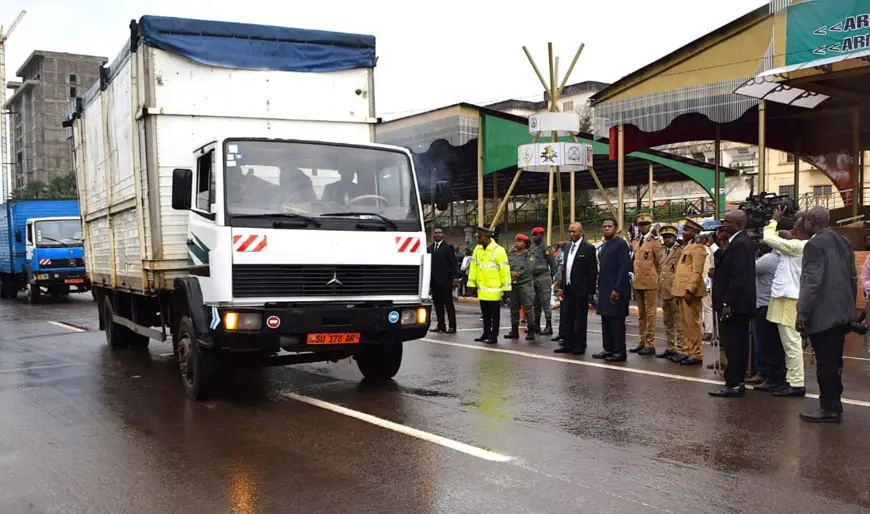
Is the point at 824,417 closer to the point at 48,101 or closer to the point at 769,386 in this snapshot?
the point at 769,386

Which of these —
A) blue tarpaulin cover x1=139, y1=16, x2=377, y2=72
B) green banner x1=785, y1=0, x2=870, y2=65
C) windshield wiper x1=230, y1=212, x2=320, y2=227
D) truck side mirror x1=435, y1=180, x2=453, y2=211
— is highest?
green banner x1=785, y1=0, x2=870, y2=65

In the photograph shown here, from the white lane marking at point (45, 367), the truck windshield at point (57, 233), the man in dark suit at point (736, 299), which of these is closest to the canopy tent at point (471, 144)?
the truck windshield at point (57, 233)

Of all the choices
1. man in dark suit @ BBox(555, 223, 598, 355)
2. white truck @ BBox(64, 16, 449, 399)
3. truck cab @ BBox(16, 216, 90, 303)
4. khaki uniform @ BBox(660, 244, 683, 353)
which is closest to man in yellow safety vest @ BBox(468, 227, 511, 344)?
man in dark suit @ BBox(555, 223, 598, 355)

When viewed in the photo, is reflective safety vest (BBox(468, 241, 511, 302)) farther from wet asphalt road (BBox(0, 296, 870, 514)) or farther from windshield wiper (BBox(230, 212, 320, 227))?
windshield wiper (BBox(230, 212, 320, 227))

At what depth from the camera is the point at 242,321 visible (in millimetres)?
7055

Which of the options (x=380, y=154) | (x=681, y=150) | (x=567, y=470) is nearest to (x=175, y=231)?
(x=380, y=154)

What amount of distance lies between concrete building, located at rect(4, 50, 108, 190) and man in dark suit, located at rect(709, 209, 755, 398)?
11843cm

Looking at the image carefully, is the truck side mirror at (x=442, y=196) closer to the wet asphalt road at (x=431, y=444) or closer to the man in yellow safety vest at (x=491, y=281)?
the wet asphalt road at (x=431, y=444)

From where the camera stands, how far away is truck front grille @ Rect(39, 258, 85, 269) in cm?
2242

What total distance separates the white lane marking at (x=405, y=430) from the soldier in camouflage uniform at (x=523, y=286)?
17.7 ft

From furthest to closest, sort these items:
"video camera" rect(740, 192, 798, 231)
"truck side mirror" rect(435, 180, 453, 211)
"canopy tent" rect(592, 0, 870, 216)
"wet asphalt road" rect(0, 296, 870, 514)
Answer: "canopy tent" rect(592, 0, 870, 216), "video camera" rect(740, 192, 798, 231), "truck side mirror" rect(435, 180, 453, 211), "wet asphalt road" rect(0, 296, 870, 514)

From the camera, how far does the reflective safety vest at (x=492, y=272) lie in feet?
40.4

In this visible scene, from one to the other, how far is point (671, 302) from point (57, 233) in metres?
18.9

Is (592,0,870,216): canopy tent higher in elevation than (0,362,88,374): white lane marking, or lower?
higher
